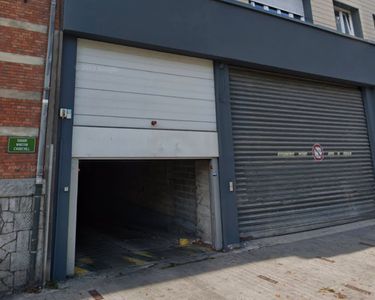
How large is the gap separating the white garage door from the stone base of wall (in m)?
1.05

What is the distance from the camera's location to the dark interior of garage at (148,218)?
5895 millimetres

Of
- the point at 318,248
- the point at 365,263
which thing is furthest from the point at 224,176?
the point at 365,263

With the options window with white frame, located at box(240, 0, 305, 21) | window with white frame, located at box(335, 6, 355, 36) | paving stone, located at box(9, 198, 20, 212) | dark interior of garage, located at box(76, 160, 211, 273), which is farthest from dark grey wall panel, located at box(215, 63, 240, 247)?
window with white frame, located at box(335, 6, 355, 36)

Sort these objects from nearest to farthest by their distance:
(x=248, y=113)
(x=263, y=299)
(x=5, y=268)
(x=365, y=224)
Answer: (x=263, y=299)
(x=5, y=268)
(x=248, y=113)
(x=365, y=224)

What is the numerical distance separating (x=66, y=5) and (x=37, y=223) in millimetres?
3814

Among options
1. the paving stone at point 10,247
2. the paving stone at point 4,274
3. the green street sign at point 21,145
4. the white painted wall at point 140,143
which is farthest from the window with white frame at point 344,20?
the paving stone at point 4,274

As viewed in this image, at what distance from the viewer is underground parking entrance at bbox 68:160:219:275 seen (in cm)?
560

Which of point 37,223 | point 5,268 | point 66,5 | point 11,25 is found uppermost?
point 66,5

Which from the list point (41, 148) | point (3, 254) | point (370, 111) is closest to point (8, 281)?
point (3, 254)

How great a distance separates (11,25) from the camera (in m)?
4.62

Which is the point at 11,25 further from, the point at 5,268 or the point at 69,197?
the point at 5,268

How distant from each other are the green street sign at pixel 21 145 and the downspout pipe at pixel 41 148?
0.38 feet

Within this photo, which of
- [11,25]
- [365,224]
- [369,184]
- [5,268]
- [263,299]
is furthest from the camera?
[369,184]

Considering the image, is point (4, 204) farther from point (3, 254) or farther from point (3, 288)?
point (3, 288)
